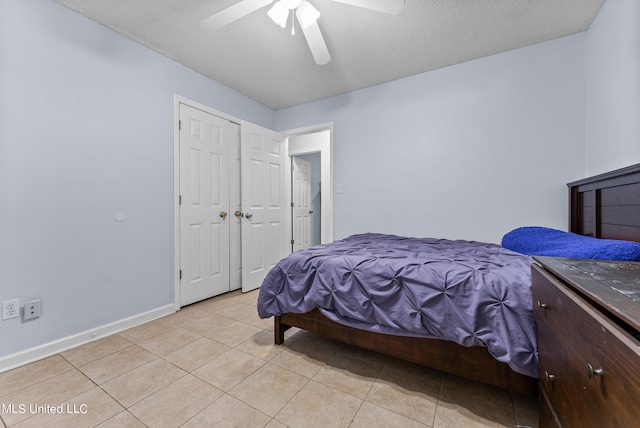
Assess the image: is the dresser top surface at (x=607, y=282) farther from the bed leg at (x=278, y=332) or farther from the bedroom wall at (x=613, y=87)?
the bed leg at (x=278, y=332)

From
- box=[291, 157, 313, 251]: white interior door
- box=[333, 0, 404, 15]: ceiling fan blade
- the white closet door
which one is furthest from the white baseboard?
box=[333, 0, 404, 15]: ceiling fan blade

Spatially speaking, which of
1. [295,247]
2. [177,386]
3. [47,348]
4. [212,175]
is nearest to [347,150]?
[212,175]

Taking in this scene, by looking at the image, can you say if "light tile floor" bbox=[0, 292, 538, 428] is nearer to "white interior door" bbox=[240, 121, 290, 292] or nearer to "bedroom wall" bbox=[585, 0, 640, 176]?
"white interior door" bbox=[240, 121, 290, 292]

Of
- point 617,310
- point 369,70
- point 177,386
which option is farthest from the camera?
point 369,70

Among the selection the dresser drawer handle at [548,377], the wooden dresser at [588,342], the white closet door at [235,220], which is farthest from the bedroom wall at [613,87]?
the white closet door at [235,220]

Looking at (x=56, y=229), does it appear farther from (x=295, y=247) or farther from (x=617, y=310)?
(x=295, y=247)

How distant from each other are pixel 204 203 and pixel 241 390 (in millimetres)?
1886

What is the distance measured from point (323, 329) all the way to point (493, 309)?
96 centimetres

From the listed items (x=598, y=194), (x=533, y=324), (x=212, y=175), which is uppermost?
(x=212, y=175)

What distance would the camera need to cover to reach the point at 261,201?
322 cm

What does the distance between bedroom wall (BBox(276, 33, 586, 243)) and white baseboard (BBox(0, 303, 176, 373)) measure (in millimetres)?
2118

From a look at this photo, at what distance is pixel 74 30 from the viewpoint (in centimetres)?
182

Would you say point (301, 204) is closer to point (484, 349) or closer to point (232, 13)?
point (232, 13)

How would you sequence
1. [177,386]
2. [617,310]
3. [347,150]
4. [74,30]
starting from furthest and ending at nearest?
[347,150] → [74,30] → [177,386] → [617,310]
